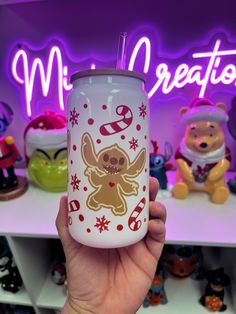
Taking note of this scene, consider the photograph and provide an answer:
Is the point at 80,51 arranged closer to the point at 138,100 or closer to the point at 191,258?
the point at 138,100

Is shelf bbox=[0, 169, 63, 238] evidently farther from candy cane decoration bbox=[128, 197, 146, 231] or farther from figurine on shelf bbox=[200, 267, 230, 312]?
figurine on shelf bbox=[200, 267, 230, 312]

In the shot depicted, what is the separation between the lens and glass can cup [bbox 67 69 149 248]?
427 millimetres

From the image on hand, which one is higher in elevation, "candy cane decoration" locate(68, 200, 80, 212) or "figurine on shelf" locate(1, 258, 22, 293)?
"candy cane decoration" locate(68, 200, 80, 212)

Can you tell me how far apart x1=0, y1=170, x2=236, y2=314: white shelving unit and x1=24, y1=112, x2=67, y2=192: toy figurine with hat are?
0.19 ft

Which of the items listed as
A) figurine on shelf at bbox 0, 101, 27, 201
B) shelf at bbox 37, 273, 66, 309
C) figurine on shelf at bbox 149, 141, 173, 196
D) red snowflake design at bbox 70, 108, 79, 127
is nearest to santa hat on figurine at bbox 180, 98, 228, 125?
figurine on shelf at bbox 149, 141, 173, 196

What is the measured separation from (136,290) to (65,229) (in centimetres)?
20

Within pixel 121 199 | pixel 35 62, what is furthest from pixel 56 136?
pixel 121 199

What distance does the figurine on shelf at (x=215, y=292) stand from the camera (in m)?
0.87

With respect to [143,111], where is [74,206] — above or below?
below

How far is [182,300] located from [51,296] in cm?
47

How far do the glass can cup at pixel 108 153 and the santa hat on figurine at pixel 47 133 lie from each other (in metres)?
0.54

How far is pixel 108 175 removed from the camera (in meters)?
0.43

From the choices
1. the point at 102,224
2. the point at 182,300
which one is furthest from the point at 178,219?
A: the point at 102,224

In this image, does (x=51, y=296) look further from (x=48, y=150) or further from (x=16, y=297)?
(x=48, y=150)
